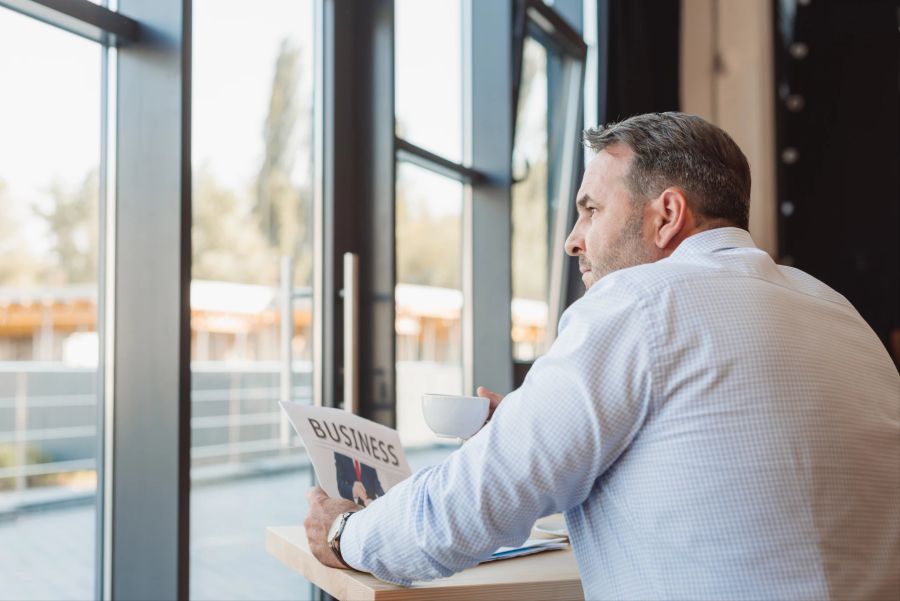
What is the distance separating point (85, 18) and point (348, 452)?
3.00 ft

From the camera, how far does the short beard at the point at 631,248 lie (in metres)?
1.26

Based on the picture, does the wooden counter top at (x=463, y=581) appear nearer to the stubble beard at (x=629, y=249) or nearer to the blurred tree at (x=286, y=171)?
the stubble beard at (x=629, y=249)

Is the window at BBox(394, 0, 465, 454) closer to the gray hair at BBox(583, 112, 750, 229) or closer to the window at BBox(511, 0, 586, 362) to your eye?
the window at BBox(511, 0, 586, 362)

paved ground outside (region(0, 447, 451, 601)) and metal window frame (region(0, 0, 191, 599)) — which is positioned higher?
metal window frame (region(0, 0, 191, 599))

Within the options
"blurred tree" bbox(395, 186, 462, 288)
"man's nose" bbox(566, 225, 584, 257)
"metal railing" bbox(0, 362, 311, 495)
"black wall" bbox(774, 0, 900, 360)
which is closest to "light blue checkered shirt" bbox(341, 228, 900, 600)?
"man's nose" bbox(566, 225, 584, 257)

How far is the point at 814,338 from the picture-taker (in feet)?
3.32

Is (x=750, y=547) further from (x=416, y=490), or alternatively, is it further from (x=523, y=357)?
(x=523, y=357)

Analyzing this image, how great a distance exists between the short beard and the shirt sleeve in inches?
10.7

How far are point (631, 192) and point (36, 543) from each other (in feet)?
3.98

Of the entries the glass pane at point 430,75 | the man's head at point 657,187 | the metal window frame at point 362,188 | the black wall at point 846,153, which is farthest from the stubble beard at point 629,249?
the black wall at point 846,153

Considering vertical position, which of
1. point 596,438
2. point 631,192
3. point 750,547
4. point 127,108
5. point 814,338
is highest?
point 127,108

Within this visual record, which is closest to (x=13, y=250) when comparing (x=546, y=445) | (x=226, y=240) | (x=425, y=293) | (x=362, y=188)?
(x=226, y=240)

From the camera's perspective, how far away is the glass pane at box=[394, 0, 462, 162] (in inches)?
103

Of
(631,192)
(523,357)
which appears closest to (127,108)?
(631,192)
